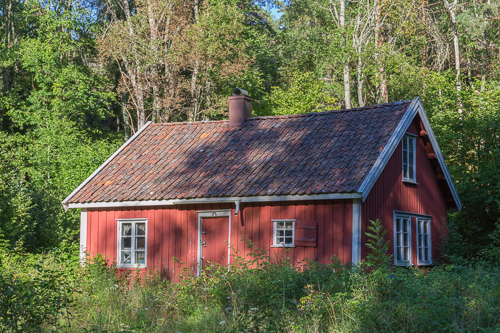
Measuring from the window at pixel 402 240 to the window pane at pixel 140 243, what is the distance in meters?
7.13

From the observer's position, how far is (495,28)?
31.8 metres

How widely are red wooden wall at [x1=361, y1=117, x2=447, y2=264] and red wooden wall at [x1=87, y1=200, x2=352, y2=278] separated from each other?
0.64 metres

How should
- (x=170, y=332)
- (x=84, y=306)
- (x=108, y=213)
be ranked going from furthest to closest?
(x=108, y=213) → (x=84, y=306) → (x=170, y=332)

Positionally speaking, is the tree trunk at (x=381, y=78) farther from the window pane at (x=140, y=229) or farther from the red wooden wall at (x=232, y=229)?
the window pane at (x=140, y=229)

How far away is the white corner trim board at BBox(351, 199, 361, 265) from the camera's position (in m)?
13.7

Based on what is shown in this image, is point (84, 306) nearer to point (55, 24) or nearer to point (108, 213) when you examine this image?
point (108, 213)

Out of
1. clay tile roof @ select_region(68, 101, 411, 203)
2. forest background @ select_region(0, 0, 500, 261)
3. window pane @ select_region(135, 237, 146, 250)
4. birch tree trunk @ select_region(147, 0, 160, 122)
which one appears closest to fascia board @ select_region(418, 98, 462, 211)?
clay tile roof @ select_region(68, 101, 411, 203)

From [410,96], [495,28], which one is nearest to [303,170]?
[410,96]

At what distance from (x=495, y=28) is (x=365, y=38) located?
7228 millimetres

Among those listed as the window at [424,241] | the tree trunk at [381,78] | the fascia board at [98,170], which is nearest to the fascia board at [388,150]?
the window at [424,241]

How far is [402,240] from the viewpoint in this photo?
16188 millimetres

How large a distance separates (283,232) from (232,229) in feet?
5.00

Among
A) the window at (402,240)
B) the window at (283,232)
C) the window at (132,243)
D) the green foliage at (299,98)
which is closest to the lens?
the window at (283,232)

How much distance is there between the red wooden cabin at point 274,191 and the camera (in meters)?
14.3
